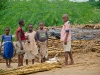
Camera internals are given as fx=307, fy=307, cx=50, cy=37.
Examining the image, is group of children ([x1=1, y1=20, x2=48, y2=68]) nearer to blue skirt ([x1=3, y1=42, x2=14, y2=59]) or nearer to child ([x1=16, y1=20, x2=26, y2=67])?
blue skirt ([x1=3, y1=42, x2=14, y2=59])

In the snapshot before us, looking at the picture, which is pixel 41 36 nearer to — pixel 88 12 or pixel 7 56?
pixel 7 56

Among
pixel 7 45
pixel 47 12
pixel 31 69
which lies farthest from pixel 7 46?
pixel 47 12

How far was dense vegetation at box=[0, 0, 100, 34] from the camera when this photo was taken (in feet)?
58.9

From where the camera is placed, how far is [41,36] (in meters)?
8.79

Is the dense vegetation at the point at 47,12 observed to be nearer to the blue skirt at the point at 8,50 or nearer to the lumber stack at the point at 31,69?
the blue skirt at the point at 8,50

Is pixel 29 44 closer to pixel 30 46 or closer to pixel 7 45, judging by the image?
pixel 30 46

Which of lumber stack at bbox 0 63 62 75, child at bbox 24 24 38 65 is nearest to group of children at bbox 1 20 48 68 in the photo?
child at bbox 24 24 38 65

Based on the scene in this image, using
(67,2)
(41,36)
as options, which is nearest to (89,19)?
(67,2)

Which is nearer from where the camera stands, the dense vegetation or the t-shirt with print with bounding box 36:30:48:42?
the t-shirt with print with bounding box 36:30:48:42

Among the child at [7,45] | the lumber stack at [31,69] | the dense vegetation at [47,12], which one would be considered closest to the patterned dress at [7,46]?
the child at [7,45]

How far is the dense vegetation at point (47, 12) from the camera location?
18.0 metres

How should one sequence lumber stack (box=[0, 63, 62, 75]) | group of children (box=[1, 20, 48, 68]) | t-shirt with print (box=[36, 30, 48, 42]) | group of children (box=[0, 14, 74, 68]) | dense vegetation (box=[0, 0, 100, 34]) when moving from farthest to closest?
dense vegetation (box=[0, 0, 100, 34]) → t-shirt with print (box=[36, 30, 48, 42]) → group of children (box=[1, 20, 48, 68]) → group of children (box=[0, 14, 74, 68]) → lumber stack (box=[0, 63, 62, 75])

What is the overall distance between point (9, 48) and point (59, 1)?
11.5 m

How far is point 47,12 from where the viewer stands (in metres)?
18.1
